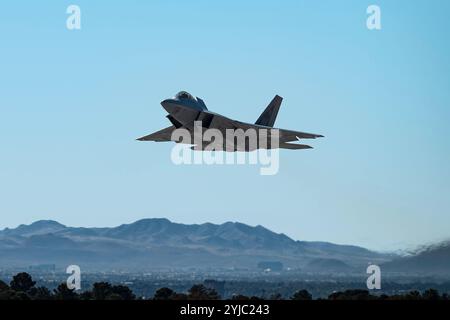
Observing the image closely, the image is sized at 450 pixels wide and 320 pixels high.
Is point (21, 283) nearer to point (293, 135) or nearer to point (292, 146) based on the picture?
point (292, 146)

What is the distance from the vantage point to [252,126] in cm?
7344

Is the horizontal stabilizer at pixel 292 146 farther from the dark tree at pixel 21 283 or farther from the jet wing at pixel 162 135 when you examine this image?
the dark tree at pixel 21 283

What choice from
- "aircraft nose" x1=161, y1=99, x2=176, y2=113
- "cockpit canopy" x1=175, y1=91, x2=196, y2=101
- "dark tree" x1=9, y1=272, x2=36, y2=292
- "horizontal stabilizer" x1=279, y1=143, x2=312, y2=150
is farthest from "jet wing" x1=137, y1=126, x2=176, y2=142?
"dark tree" x1=9, y1=272, x2=36, y2=292

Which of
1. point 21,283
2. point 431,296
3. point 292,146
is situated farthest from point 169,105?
point 21,283

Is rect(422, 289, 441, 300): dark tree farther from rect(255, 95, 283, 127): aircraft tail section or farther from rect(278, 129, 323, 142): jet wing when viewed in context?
rect(278, 129, 323, 142): jet wing

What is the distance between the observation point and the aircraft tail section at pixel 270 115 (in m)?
84.1

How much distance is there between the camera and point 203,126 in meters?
70.2

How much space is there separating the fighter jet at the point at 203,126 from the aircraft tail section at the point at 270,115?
33.7ft

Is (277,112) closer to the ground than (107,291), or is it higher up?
higher up

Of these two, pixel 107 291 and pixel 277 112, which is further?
pixel 107 291

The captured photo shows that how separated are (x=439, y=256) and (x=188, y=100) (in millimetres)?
72720
